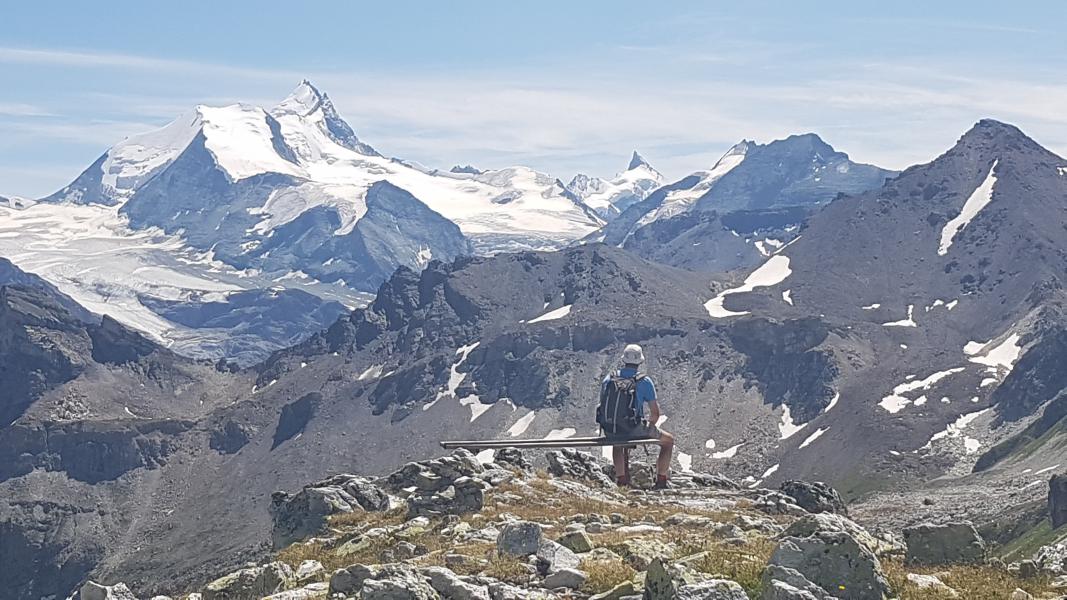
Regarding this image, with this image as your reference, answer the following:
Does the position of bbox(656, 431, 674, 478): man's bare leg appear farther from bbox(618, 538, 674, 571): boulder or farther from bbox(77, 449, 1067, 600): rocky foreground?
bbox(618, 538, 674, 571): boulder

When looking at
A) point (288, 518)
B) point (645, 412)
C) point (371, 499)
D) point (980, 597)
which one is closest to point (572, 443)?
point (645, 412)

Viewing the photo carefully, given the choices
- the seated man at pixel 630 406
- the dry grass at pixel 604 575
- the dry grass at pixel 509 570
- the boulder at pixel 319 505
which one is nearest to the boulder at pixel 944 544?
the dry grass at pixel 604 575

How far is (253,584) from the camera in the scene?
25.3m

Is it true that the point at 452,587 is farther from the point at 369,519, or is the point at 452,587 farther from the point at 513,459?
the point at 513,459

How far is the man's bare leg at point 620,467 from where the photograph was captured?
41.3 metres

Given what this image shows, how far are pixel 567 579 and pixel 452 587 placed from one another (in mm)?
2527

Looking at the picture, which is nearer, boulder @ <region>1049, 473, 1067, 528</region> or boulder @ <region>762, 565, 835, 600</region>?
boulder @ <region>762, 565, 835, 600</region>

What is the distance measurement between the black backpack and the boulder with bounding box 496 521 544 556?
11.4 m

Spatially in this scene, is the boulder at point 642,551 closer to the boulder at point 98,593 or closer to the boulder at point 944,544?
the boulder at point 944,544

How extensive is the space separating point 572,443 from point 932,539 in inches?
556

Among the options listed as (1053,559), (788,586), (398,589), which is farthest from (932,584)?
(398,589)

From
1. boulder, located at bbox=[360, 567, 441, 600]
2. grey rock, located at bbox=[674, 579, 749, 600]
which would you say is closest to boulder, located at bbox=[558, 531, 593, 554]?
boulder, located at bbox=[360, 567, 441, 600]

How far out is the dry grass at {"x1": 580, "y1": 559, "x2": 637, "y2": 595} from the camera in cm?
2127

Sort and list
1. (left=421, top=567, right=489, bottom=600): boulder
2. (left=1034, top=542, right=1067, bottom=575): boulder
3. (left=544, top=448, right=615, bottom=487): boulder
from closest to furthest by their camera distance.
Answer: (left=421, top=567, right=489, bottom=600): boulder → (left=1034, top=542, right=1067, bottom=575): boulder → (left=544, top=448, right=615, bottom=487): boulder
